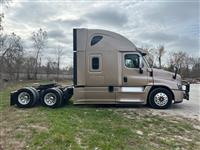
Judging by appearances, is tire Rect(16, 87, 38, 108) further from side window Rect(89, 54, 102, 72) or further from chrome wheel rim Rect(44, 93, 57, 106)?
side window Rect(89, 54, 102, 72)

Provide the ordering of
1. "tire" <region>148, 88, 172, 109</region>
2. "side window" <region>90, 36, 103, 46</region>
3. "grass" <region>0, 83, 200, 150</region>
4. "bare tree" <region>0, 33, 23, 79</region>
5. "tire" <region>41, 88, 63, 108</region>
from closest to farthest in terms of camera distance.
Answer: "grass" <region>0, 83, 200, 150</region> → "tire" <region>41, 88, 63, 108</region> → "tire" <region>148, 88, 172, 109</region> → "side window" <region>90, 36, 103, 46</region> → "bare tree" <region>0, 33, 23, 79</region>

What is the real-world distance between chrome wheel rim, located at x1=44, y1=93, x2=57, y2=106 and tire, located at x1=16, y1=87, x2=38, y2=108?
1.46 ft

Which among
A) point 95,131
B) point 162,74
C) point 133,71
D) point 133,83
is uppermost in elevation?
point 133,71

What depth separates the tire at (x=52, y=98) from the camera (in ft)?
35.6

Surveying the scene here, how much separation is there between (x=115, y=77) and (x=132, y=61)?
1.00 metres

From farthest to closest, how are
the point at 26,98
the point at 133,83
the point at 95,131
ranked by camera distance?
the point at 26,98, the point at 133,83, the point at 95,131

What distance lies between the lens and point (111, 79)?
10914 millimetres

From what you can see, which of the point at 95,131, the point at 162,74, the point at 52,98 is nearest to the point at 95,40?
the point at 52,98

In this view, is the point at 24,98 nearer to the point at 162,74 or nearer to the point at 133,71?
the point at 133,71

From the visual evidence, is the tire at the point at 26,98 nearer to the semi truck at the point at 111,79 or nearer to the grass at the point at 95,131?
the semi truck at the point at 111,79

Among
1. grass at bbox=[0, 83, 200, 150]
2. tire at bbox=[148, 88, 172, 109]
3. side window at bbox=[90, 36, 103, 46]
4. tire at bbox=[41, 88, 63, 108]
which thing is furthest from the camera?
side window at bbox=[90, 36, 103, 46]

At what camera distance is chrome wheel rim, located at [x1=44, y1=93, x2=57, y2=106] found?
10.9 meters

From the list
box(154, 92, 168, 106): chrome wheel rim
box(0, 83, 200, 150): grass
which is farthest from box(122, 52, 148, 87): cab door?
box(0, 83, 200, 150): grass

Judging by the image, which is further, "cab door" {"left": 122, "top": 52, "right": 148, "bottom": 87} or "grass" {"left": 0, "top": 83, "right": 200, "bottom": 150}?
"cab door" {"left": 122, "top": 52, "right": 148, "bottom": 87}
